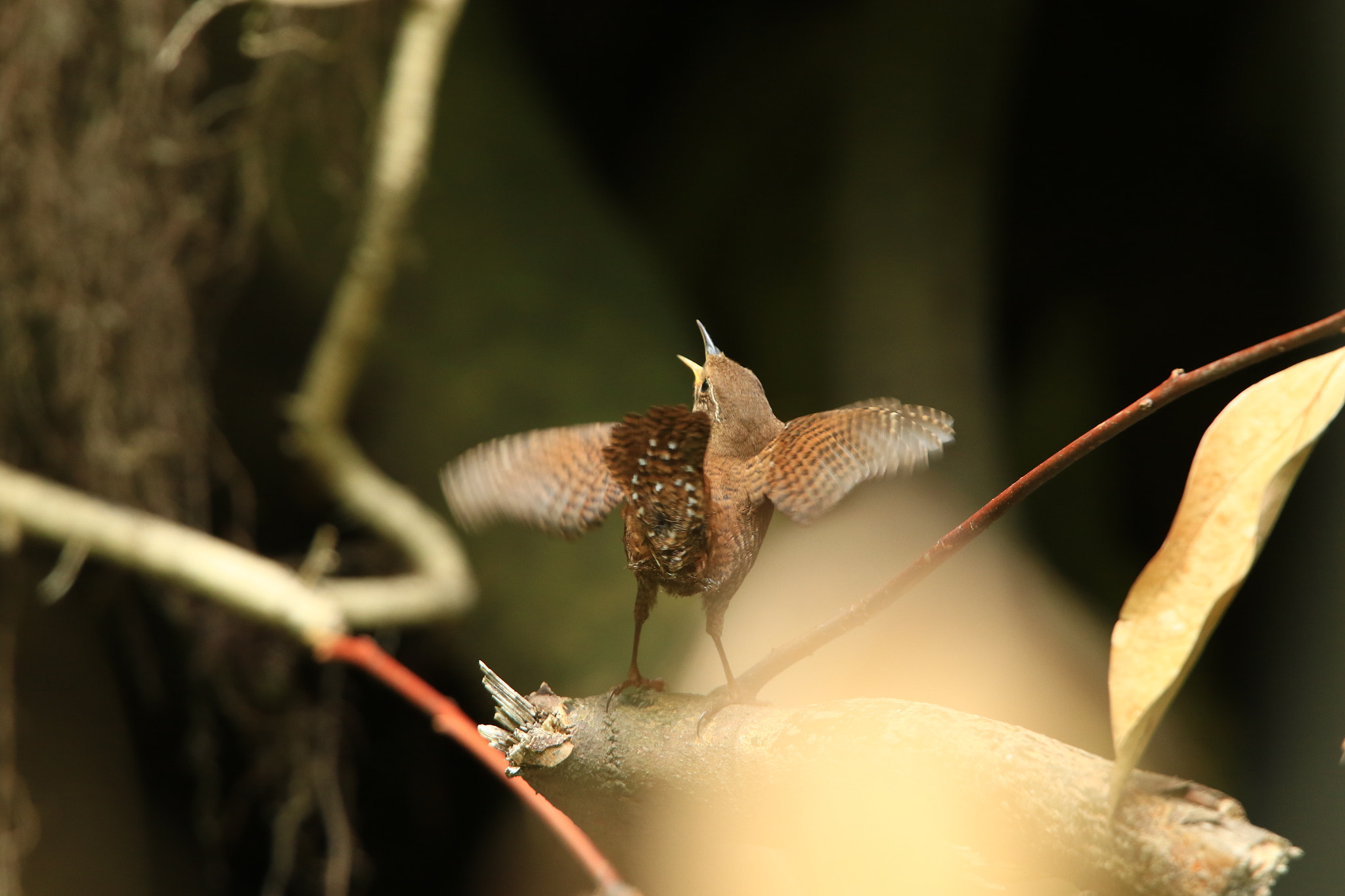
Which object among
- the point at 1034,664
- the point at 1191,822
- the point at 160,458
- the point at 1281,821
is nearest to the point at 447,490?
the point at 1191,822

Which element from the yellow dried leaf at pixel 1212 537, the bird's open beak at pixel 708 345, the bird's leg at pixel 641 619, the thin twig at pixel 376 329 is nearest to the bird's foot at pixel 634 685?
the bird's leg at pixel 641 619

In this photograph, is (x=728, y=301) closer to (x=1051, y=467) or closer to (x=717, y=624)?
(x=717, y=624)

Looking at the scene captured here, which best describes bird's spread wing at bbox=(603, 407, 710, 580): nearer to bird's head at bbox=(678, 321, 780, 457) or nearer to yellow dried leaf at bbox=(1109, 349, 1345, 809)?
bird's head at bbox=(678, 321, 780, 457)

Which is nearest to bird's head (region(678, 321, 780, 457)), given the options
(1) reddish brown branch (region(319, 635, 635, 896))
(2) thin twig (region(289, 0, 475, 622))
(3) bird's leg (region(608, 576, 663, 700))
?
(3) bird's leg (region(608, 576, 663, 700))

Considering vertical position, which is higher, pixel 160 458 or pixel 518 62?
pixel 518 62

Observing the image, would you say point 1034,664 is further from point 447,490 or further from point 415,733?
point 415,733

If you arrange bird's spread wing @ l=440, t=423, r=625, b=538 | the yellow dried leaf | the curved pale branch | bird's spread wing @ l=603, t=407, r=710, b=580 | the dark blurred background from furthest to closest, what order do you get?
the curved pale branch → the dark blurred background → bird's spread wing @ l=440, t=423, r=625, b=538 → bird's spread wing @ l=603, t=407, r=710, b=580 → the yellow dried leaf
